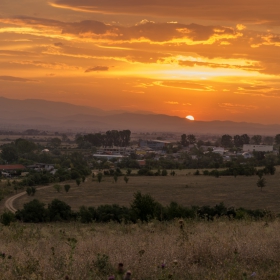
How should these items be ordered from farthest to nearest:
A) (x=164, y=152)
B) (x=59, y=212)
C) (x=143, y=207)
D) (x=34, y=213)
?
(x=164, y=152)
(x=59, y=212)
(x=34, y=213)
(x=143, y=207)

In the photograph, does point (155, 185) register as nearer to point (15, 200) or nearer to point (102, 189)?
point (102, 189)

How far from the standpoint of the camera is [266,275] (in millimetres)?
6074

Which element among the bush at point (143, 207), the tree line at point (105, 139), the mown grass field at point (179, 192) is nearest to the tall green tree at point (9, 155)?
the tree line at point (105, 139)

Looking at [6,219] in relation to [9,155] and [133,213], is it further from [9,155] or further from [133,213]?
[9,155]

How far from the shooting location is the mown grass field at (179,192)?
40375 mm

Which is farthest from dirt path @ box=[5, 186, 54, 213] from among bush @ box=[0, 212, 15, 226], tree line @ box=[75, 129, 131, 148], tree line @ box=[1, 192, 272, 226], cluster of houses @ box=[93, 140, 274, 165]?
tree line @ box=[75, 129, 131, 148]

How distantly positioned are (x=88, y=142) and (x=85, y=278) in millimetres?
124570

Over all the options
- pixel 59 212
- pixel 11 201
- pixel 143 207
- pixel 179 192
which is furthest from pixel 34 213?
pixel 179 192

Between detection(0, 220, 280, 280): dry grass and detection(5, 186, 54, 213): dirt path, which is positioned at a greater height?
detection(0, 220, 280, 280): dry grass

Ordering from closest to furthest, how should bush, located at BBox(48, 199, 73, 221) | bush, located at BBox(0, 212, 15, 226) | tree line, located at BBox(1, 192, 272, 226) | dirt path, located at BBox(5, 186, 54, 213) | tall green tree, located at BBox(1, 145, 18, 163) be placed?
1. bush, located at BBox(0, 212, 15, 226)
2. tree line, located at BBox(1, 192, 272, 226)
3. bush, located at BBox(48, 199, 73, 221)
4. dirt path, located at BBox(5, 186, 54, 213)
5. tall green tree, located at BBox(1, 145, 18, 163)

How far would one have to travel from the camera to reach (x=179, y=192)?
155 ft

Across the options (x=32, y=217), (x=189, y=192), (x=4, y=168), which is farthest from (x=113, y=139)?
(x=32, y=217)

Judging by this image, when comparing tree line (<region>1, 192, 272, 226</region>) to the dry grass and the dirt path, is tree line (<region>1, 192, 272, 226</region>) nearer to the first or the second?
the dirt path

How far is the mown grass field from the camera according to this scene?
132 ft
